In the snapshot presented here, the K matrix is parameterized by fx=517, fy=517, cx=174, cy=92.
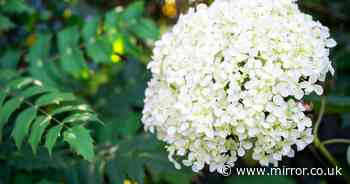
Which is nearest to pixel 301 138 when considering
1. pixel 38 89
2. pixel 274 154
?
pixel 274 154

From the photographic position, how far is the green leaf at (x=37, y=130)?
1.86 meters

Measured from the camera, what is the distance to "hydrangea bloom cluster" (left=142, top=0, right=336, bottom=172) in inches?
67.2

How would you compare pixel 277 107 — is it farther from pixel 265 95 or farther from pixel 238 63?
pixel 238 63

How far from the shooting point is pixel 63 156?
233cm

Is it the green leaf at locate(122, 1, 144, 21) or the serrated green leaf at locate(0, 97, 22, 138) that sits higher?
the green leaf at locate(122, 1, 144, 21)

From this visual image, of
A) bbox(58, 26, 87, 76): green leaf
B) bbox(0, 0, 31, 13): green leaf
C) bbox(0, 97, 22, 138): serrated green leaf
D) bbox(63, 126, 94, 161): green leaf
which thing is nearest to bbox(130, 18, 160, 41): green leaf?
bbox(58, 26, 87, 76): green leaf

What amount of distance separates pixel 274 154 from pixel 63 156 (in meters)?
1.01

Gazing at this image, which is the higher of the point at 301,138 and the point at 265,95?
the point at 265,95

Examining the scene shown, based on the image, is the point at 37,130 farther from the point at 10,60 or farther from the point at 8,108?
the point at 10,60

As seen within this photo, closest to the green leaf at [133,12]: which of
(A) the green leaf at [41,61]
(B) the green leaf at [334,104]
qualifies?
(A) the green leaf at [41,61]

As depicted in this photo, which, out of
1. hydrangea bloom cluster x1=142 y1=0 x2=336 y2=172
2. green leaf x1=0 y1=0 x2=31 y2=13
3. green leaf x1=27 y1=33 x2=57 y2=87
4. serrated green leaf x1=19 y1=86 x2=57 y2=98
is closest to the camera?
hydrangea bloom cluster x1=142 y1=0 x2=336 y2=172

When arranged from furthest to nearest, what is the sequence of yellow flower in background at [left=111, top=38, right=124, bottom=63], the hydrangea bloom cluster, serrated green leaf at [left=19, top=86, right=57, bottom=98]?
1. yellow flower in background at [left=111, top=38, right=124, bottom=63]
2. serrated green leaf at [left=19, top=86, right=57, bottom=98]
3. the hydrangea bloom cluster

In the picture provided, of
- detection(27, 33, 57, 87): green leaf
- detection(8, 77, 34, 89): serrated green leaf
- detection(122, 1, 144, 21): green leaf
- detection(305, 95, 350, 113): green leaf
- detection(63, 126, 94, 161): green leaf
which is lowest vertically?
detection(63, 126, 94, 161): green leaf

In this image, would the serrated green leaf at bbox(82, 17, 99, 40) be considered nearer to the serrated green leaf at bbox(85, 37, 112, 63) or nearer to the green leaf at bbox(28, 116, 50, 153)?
the serrated green leaf at bbox(85, 37, 112, 63)
